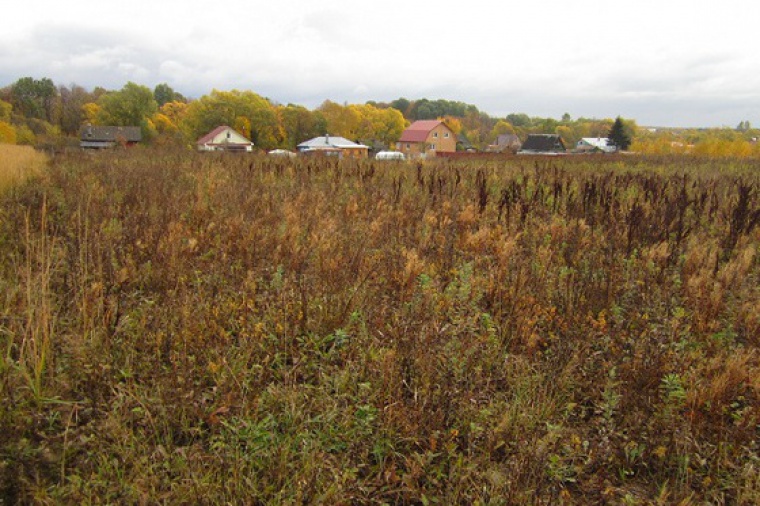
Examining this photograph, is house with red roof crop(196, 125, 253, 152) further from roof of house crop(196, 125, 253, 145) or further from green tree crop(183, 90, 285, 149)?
green tree crop(183, 90, 285, 149)

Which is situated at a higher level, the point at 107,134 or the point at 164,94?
the point at 164,94

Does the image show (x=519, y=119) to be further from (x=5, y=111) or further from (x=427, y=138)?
(x=5, y=111)

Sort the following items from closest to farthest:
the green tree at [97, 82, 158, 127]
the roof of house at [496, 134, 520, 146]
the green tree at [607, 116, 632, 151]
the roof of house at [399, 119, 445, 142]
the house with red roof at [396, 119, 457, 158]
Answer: the green tree at [97, 82, 158, 127]
the green tree at [607, 116, 632, 151]
the house with red roof at [396, 119, 457, 158]
the roof of house at [399, 119, 445, 142]
the roof of house at [496, 134, 520, 146]

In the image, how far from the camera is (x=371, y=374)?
8.98 feet

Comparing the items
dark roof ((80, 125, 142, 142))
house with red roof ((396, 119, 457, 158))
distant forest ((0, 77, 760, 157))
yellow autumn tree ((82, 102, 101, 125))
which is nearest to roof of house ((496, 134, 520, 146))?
distant forest ((0, 77, 760, 157))

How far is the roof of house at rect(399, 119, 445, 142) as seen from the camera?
71750mm

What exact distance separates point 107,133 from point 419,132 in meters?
46.6

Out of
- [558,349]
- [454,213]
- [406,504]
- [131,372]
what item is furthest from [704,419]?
[454,213]

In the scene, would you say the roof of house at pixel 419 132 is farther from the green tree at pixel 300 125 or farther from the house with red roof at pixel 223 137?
the house with red roof at pixel 223 137

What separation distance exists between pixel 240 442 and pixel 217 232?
3658 mm

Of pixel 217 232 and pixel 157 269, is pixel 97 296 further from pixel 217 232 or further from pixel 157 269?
pixel 217 232

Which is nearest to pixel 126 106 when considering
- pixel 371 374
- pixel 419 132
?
pixel 419 132

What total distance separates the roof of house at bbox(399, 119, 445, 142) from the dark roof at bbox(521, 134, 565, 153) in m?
15.8

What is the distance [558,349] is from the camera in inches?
116
